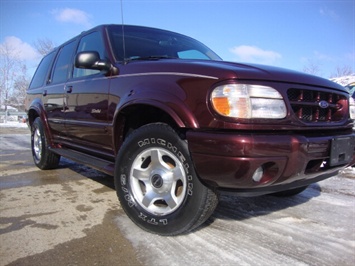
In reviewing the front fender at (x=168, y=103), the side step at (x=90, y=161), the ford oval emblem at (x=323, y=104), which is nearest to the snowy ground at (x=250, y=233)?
the side step at (x=90, y=161)

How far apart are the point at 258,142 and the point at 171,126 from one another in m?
0.74

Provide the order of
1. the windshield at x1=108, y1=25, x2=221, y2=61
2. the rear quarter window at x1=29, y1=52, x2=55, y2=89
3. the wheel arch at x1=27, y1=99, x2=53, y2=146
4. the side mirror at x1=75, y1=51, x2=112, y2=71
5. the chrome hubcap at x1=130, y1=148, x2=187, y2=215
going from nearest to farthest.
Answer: the chrome hubcap at x1=130, y1=148, x2=187, y2=215 < the side mirror at x1=75, y1=51, x2=112, y2=71 < the windshield at x1=108, y1=25, x2=221, y2=61 < the wheel arch at x1=27, y1=99, x2=53, y2=146 < the rear quarter window at x1=29, y1=52, x2=55, y2=89

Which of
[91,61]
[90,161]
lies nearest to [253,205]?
[90,161]

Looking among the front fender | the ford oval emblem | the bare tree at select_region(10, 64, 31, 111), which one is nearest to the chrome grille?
the ford oval emblem

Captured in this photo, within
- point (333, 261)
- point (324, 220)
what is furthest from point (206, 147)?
point (324, 220)

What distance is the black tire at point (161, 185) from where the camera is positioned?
6.98 feet

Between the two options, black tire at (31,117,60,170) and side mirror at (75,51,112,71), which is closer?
side mirror at (75,51,112,71)

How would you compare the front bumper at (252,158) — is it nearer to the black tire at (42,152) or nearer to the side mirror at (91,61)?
the side mirror at (91,61)

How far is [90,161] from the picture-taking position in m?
3.24

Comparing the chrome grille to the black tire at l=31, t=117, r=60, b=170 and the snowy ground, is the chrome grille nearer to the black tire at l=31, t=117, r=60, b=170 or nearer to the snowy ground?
the snowy ground

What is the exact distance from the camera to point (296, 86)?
2166mm

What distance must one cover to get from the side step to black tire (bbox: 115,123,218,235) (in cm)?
32

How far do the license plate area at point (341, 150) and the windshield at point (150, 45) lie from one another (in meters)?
1.77

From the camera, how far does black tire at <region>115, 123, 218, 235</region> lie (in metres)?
2.13
